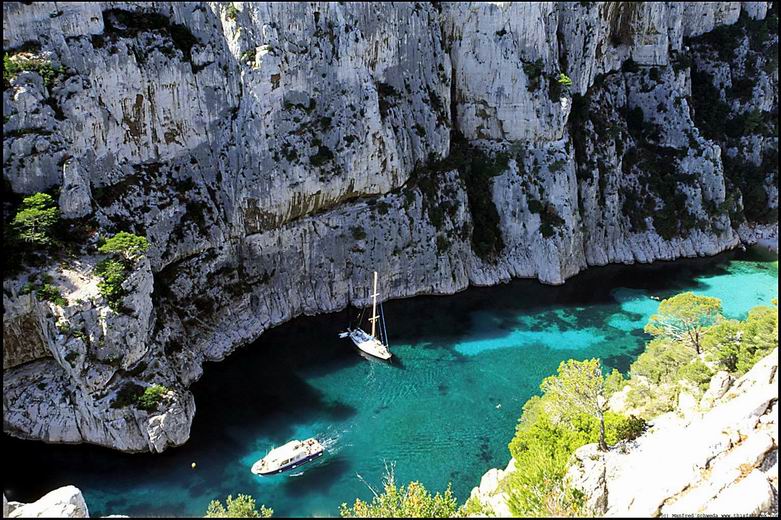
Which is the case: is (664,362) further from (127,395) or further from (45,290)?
(45,290)

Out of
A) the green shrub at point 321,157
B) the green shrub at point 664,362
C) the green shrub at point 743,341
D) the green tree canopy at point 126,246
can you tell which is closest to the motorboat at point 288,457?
the green tree canopy at point 126,246

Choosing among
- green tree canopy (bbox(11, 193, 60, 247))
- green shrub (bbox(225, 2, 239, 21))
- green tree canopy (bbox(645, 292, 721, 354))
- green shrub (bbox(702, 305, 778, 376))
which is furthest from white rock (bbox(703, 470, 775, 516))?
green shrub (bbox(225, 2, 239, 21))

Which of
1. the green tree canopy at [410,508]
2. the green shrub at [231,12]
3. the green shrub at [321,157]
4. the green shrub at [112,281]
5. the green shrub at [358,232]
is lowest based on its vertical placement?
the green tree canopy at [410,508]

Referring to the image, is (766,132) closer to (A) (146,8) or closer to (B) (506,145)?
(B) (506,145)

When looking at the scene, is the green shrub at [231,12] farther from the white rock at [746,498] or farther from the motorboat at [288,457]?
the white rock at [746,498]

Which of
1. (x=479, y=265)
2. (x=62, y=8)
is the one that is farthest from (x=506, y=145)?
(x=62, y=8)

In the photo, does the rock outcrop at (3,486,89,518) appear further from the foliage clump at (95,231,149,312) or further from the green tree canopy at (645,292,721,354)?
the green tree canopy at (645,292,721,354)

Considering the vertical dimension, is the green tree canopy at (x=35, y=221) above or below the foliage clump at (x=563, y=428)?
above
